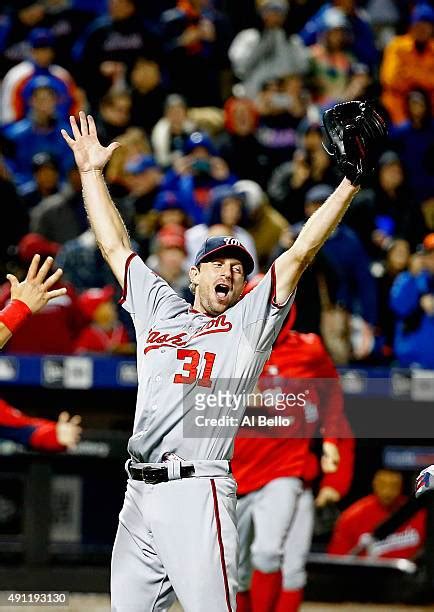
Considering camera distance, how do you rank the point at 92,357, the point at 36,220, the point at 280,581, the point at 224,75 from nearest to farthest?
the point at 280,581, the point at 92,357, the point at 36,220, the point at 224,75

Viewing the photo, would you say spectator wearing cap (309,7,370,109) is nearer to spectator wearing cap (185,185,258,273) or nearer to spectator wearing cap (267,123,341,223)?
spectator wearing cap (267,123,341,223)

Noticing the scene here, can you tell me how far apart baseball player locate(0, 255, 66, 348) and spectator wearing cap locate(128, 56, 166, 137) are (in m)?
6.16

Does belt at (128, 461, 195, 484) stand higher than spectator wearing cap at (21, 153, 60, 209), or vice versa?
spectator wearing cap at (21, 153, 60, 209)

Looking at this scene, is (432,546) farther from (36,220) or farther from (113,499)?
(36,220)

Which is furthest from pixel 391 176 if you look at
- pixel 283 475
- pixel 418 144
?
pixel 283 475

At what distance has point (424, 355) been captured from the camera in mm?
8453

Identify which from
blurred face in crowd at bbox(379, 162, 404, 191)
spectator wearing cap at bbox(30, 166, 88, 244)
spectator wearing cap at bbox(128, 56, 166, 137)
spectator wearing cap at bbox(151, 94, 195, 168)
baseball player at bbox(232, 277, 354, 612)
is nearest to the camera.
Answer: baseball player at bbox(232, 277, 354, 612)

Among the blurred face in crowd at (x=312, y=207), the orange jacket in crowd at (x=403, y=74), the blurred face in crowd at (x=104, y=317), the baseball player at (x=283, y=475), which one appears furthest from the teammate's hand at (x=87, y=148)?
the orange jacket in crowd at (x=403, y=74)

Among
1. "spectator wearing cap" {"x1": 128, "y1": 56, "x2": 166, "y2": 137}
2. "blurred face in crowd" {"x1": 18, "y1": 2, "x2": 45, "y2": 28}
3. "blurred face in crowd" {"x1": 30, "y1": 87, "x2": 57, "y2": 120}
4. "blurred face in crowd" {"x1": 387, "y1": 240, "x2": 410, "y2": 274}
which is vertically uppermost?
"blurred face in crowd" {"x1": 18, "y1": 2, "x2": 45, "y2": 28}

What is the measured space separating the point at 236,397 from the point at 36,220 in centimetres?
513

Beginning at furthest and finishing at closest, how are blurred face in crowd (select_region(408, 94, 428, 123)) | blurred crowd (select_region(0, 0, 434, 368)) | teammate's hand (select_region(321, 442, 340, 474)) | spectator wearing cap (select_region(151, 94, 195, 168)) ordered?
blurred face in crowd (select_region(408, 94, 428, 123)) < spectator wearing cap (select_region(151, 94, 195, 168)) < blurred crowd (select_region(0, 0, 434, 368)) < teammate's hand (select_region(321, 442, 340, 474))

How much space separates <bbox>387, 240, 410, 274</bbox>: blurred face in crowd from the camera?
9203 millimetres

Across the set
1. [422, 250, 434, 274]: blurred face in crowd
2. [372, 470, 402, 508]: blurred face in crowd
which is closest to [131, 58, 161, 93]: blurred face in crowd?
[422, 250, 434, 274]: blurred face in crowd

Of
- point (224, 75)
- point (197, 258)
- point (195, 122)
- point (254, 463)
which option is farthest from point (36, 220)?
point (197, 258)
